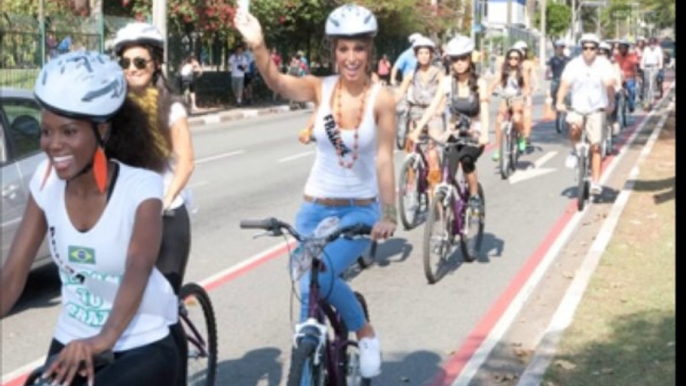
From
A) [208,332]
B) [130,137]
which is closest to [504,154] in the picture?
[208,332]

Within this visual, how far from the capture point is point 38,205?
11.6 feet

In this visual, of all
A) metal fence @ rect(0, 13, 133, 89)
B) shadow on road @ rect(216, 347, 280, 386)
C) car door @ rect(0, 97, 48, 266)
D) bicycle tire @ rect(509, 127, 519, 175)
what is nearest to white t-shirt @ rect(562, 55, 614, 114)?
bicycle tire @ rect(509, 127, 519, 175)

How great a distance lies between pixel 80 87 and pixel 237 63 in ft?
104

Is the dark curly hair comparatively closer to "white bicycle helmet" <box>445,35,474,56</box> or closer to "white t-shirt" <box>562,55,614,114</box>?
"white bicycle helmet" <box>445,35,474,56</box>

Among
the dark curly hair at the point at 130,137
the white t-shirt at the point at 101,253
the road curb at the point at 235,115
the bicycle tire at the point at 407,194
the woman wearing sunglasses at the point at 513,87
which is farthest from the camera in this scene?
the road curb at the point at 235,115

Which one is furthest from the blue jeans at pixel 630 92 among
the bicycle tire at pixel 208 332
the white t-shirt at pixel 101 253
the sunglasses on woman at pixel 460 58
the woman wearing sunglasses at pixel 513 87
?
the white t-shirt at pixel 101 253

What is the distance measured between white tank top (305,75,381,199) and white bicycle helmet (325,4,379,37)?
283mm

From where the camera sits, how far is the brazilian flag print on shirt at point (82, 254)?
11.2ft

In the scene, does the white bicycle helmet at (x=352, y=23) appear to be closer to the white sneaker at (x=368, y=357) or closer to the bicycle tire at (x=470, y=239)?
the white sneaker at (x=368, y=357)

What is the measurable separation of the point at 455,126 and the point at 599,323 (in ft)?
11.7

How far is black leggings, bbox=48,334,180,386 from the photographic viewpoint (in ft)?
10.6

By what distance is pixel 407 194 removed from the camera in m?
12.2

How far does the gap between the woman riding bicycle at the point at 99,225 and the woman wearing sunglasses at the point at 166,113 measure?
58.9 inches

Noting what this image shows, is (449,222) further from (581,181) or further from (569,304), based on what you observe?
(581,181)
